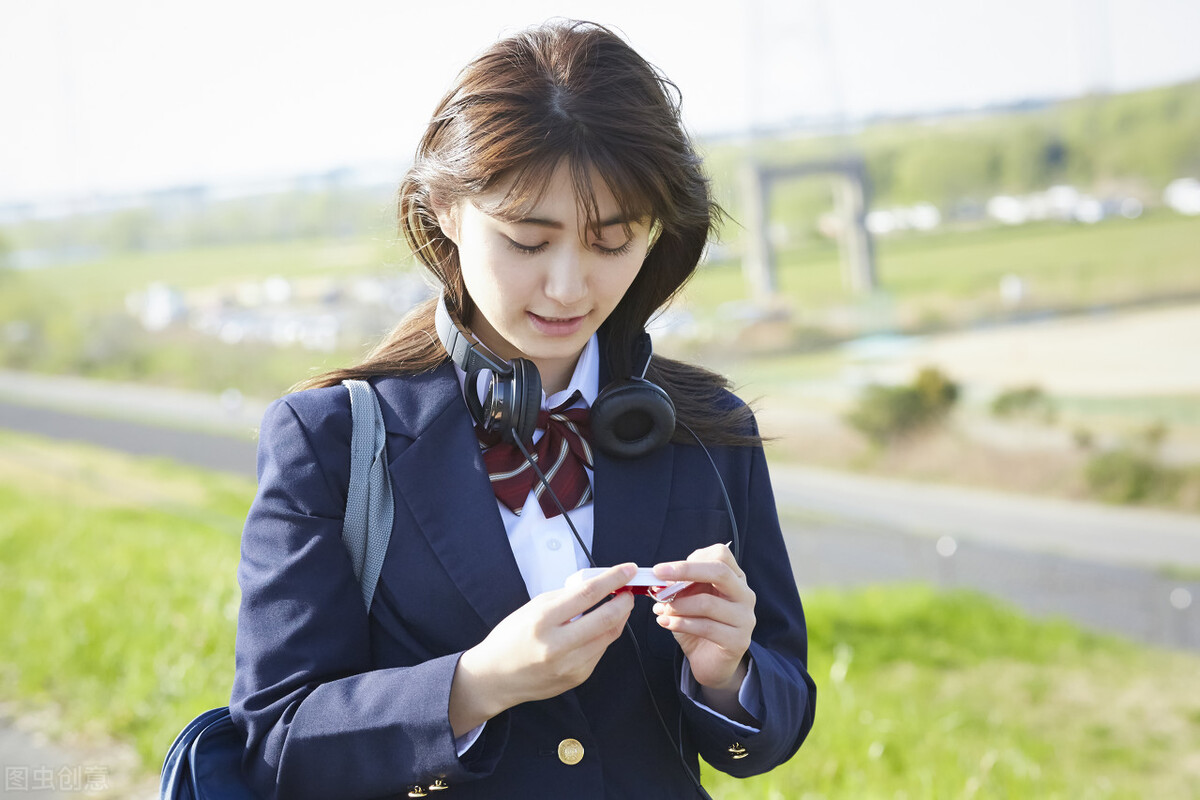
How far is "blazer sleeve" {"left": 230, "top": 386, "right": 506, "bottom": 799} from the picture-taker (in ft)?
5.20

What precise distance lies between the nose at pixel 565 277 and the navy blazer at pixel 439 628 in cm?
26

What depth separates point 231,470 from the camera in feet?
60.4

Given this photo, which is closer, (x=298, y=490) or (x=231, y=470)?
(x=298, y=490)

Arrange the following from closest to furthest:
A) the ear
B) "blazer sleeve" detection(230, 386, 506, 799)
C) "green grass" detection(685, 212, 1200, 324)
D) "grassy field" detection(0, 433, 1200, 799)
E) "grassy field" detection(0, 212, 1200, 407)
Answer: "blazer sleeve" detection(230, 386, 506, 799) → the ear → "grassy field" detection(0, 433, 1200, 799) → "green grass" detection(685, 212, 1200, 324) → "grassy field" detection(0, 212, 1200, 407)

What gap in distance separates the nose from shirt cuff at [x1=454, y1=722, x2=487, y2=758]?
61 centimetres

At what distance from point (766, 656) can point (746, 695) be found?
8 cm

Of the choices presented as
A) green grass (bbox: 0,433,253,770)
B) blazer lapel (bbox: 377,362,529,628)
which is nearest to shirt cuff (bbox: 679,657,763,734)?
blazer lapel (bbox: 377,362,529,628)

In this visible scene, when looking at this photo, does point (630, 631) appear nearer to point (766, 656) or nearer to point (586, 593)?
point (766, 656)

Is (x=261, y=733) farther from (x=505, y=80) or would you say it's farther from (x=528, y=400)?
(x=505, y=80)

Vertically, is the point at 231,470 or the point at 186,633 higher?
the point at 186,633

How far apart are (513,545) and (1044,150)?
17180mm

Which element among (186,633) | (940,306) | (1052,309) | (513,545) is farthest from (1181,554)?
(513,545)

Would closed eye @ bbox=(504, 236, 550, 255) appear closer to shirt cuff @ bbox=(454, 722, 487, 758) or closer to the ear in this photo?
the ear

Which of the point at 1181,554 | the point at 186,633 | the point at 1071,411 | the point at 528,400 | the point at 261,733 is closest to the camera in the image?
the point at 261,733
